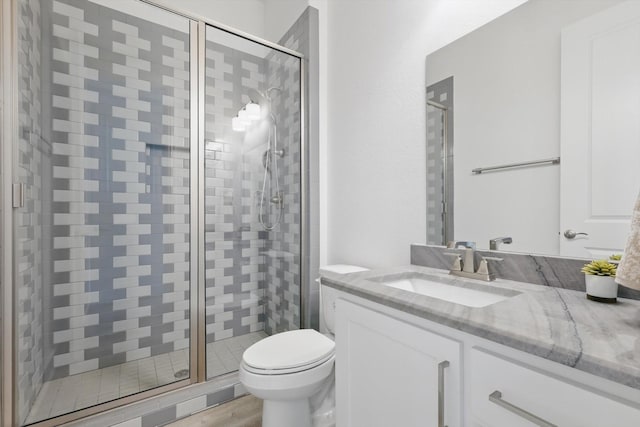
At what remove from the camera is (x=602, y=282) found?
30.0 inches

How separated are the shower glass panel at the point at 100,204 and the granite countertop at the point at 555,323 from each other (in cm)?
134

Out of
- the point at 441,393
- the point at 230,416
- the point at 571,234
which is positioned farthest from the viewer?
the point at 230,416

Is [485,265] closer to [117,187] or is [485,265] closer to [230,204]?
[230,204]

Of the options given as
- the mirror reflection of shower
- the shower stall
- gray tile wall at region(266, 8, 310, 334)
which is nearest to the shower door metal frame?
the shower stall

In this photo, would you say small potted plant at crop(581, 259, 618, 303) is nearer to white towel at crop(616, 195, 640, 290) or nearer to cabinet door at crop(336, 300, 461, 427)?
white towel at crop(616, 195, 640, 290)

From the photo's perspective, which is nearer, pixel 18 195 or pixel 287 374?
pixel 287 374

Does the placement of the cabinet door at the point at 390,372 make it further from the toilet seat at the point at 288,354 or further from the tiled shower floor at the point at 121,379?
the tiled shower floor at the point at 121,379

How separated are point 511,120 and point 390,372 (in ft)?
3.14

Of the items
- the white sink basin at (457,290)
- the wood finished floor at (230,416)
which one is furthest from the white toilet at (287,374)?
the white sink basin at (457,290)

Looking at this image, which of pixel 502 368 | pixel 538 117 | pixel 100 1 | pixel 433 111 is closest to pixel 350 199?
pixel 433 111

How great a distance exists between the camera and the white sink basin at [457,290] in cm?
98

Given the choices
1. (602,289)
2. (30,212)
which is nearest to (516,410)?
(602,289)

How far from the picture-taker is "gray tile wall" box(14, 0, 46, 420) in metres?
1.35

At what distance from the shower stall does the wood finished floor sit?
0.18m
